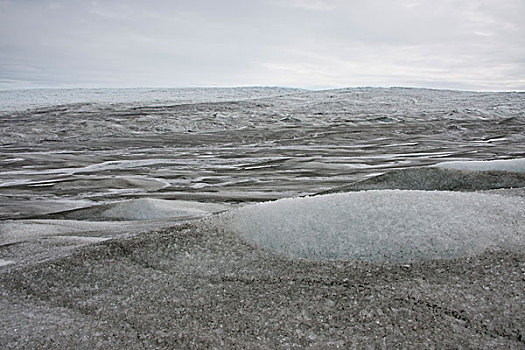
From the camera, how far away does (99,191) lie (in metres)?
4.76

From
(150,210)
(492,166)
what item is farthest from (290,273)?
(492,166)

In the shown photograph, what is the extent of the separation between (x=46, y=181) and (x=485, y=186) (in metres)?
4.68

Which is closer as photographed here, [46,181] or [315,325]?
[315,325]

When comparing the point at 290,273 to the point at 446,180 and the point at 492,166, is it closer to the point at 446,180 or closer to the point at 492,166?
the point at 446,180

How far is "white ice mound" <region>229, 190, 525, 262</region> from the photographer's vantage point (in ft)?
5.30

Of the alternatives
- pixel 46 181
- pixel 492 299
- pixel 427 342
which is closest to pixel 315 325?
pixel 427 342

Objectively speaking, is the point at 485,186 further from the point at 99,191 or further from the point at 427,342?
the point at 99,191

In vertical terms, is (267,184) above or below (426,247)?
below

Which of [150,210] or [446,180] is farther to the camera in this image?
[150,210]

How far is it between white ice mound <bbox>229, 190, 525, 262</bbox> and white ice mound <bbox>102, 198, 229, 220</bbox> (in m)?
1.37

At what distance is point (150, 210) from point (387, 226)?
2061 millimetres

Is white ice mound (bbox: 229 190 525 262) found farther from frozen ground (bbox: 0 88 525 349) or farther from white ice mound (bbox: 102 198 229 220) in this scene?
white ice mound (bbox: 102 198 229 220)

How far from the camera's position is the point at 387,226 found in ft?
5.72

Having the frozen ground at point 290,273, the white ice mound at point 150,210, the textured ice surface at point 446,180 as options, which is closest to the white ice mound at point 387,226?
the frozen ground at point 290,273
